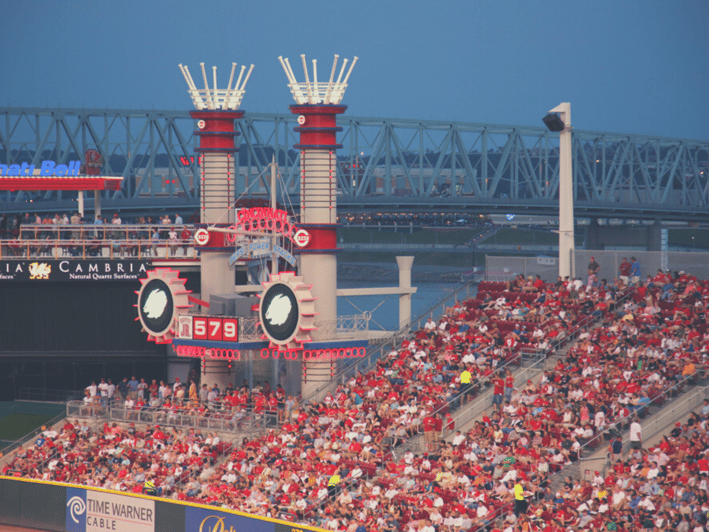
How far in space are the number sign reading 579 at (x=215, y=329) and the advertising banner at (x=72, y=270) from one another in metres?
5.53

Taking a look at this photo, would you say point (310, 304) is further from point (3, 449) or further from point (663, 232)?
point (663, 232)

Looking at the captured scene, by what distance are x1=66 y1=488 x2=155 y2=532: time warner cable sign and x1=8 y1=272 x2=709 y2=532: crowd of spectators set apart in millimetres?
532

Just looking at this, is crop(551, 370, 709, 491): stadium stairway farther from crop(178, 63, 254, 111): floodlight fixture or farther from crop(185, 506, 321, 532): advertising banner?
crop(178, 63, 254, 111): floodlight fixture

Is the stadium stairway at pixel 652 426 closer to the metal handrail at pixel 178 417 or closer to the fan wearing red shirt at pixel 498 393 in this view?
the fan wearing red shirt at pixel 498 393

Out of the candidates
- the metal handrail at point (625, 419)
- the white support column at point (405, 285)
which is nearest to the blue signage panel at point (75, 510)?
the white support column at point (405, 285)

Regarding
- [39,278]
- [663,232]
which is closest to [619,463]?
[39,278]

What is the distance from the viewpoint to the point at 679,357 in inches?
954

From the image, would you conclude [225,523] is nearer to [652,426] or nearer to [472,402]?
[472,402]

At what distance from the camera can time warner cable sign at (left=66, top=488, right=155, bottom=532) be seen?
28.6m

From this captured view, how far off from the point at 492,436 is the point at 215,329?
9.98 meters

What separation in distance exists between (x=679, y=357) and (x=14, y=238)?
23.4 m

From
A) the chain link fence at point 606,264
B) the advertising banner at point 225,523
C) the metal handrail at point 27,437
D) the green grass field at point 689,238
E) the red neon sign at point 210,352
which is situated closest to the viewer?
the advertising banner at point 225,523

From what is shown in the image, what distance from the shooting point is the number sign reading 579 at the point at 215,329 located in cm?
3062

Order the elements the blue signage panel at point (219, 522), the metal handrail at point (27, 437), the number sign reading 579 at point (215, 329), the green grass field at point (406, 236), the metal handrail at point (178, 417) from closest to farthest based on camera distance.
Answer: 1. the blue signage panel at point (219, 522)
2. the metal handrail at point (178, 417)
3. the number sign reading 579 at point (215, 329)
4. the metal handrail at point (27, 437)
5. the green grass field at point (406, 236)
